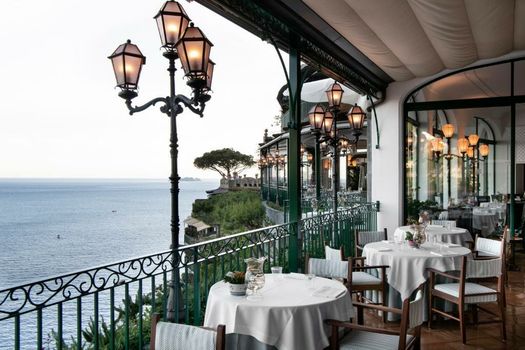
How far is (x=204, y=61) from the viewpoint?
3678mm

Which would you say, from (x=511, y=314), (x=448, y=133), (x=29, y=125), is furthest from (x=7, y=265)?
(x=511, y=314)

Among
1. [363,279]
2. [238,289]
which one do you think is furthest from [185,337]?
[363,279]

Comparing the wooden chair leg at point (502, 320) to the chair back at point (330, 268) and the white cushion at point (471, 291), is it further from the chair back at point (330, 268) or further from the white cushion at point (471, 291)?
the chair back at point (330, 268)

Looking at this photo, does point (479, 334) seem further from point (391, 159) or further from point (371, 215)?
point (391, 159)

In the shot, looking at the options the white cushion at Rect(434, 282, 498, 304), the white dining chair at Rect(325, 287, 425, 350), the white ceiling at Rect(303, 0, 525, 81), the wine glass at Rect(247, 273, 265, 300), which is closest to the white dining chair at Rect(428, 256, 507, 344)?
the white cushion at Rect(434, 282, 498, 304)

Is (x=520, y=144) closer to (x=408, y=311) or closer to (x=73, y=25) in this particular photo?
(x=408, y=311)

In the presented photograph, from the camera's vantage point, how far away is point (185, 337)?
93.1 inches

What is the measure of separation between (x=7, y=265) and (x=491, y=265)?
32648mm

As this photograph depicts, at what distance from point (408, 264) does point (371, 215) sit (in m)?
4.10

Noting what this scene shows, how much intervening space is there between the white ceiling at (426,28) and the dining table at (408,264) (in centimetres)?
258

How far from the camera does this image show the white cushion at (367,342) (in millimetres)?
3137

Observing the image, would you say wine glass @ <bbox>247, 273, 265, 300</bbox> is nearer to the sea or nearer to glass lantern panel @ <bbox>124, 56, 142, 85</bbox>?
glass lantern panel @ <bbox>124, 56, 142, 85</bbox>

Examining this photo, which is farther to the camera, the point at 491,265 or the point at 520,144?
the point at 520,144

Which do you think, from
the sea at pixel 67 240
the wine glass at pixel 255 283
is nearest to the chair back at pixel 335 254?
the wine glass at pixel 255 283
